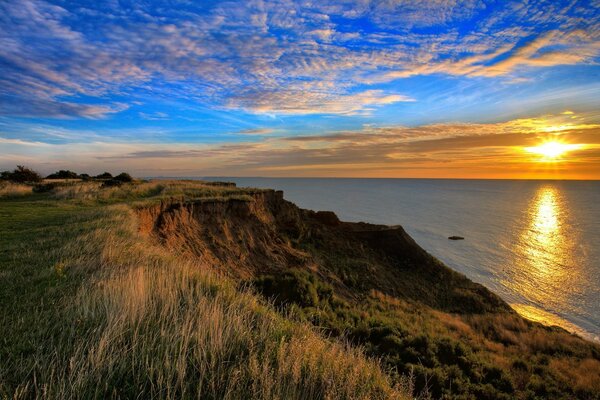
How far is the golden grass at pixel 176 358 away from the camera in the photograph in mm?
2932

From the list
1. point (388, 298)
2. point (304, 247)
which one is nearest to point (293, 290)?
point (388, 298)

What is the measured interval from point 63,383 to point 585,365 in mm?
19570

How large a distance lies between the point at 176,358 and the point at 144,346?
1.29ft

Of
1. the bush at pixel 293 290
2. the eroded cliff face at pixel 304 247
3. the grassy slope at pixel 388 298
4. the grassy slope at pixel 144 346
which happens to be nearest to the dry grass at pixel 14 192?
the eroded cliff face at pixel 304 247

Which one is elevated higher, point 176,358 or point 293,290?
point 176,358

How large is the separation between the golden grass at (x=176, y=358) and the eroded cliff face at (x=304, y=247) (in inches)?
387

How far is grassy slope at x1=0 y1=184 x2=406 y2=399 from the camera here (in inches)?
116

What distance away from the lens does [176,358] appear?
337 centimetres

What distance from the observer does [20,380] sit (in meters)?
2.88

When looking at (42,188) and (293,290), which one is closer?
(293,290)

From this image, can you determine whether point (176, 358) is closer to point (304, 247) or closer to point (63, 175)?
point (304, 247)

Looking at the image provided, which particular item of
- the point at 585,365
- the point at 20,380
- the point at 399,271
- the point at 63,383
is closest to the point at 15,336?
the point at 20,380

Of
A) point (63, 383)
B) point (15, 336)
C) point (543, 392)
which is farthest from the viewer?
point (543, 392)

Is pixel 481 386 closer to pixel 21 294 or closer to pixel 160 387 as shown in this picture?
pixel 160 387
